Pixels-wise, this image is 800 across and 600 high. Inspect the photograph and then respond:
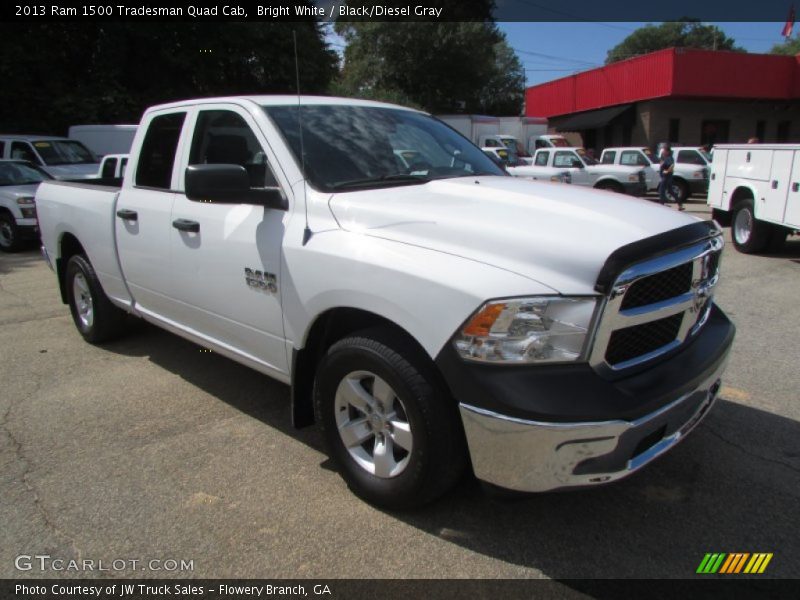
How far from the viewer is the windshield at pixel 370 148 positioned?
3.21 metres

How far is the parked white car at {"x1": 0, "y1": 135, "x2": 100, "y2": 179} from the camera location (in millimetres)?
14125

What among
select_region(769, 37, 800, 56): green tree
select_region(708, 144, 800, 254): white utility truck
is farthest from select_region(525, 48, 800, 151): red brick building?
select_region(769, 37, 800, 56): green tree

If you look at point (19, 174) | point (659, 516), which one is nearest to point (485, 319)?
point (659, 516)

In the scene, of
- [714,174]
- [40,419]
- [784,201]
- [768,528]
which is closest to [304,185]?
[40,419]

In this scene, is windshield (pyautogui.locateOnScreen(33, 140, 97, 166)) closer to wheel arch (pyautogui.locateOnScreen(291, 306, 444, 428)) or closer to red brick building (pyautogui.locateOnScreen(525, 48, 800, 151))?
wheel arch (pyautogui.locateOnScreen(291, 306, 444, 428))

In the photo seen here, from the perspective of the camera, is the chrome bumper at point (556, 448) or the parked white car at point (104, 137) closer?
the chrome bumper at point (556, 448)

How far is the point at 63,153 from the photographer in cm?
1459

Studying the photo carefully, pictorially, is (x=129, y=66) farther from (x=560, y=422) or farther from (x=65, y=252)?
(x=560, y=422)

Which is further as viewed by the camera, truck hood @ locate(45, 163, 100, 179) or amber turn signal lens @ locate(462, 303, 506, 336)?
truck hood @ locate(45, 163, 100, 179)

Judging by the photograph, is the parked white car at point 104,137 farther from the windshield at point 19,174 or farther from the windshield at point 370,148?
A: the windshield at point 370,148

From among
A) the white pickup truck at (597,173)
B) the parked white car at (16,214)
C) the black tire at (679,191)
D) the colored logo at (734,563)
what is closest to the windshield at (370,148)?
the colored logo at (734,563)

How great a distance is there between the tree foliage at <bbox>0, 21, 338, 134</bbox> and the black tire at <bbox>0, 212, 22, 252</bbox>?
9.97 m

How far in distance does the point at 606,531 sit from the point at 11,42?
22.5 metres

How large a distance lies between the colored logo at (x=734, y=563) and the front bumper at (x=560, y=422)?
1.76 ft
